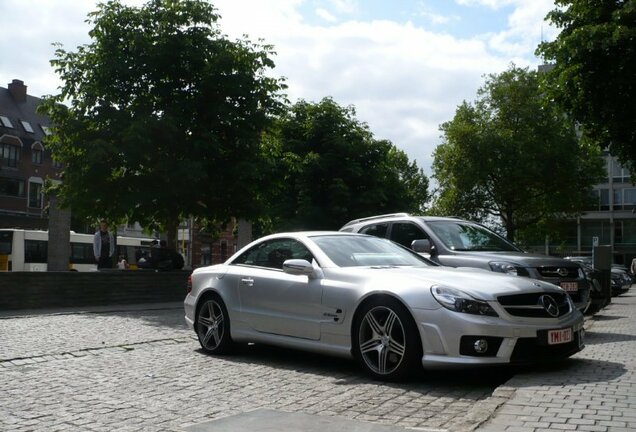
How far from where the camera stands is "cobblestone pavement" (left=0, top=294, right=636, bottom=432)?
16.5ft

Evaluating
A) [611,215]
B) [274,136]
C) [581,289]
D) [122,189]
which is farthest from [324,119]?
[611,215]

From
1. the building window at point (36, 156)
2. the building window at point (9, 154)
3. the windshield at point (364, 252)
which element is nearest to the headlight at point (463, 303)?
the windshield at point (364, 252)

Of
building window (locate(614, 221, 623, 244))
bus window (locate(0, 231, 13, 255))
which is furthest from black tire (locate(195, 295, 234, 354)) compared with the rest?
building window (locate(614, 221, 623, 244))

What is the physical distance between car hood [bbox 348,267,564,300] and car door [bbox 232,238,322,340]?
0.62 metres

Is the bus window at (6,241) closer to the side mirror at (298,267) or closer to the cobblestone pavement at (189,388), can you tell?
the cobblestone pavement at (189,388)

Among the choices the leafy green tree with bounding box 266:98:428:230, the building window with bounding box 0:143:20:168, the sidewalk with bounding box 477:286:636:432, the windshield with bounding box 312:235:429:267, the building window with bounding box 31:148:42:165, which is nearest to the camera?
the sidewalk with bounding box 477:286:636:432

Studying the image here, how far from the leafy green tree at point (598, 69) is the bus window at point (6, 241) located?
30526 millimetres

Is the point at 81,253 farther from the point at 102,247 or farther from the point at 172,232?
the point at 102,247

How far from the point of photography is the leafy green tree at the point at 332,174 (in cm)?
3900

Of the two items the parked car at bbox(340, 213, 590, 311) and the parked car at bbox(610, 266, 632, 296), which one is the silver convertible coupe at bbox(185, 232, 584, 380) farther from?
the parked car at bbox(610, 266, 632, 296)

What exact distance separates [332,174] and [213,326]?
105ft

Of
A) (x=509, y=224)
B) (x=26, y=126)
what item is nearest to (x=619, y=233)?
(x=509, y=224)

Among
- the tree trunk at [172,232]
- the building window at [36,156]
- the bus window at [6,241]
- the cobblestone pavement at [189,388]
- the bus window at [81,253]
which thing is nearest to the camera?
the cobblestone pavement at [189,388]

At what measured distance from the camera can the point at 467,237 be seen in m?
11.0
